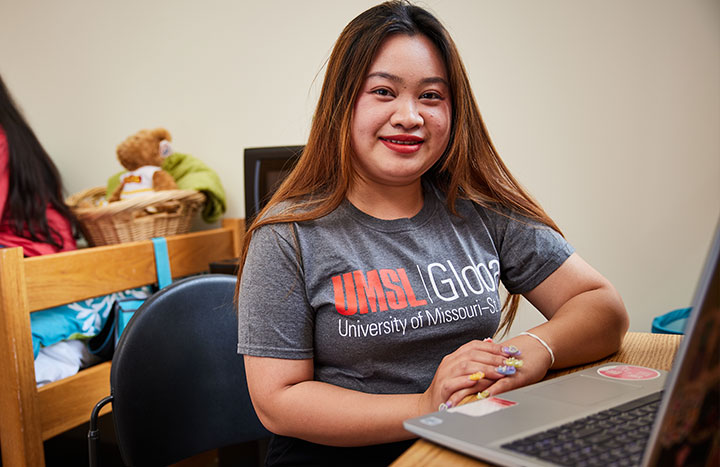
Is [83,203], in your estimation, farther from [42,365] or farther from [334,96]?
[334,96]

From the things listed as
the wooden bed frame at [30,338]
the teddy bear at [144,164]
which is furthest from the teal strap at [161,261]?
the teddy bear at [144,164]

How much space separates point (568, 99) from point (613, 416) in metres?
1.42

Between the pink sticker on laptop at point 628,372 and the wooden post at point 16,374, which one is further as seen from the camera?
the wooden post at point 16,374

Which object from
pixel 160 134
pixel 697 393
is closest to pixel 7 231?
pixel 160 134

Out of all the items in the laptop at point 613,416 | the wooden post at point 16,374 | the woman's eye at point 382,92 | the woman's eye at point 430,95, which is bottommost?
the wooden post at point 16,374

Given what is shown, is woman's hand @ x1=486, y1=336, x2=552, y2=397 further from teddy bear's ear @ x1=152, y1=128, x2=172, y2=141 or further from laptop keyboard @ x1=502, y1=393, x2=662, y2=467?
teddy bear's ear @ x1=152, y1=128, x2=172, y2=141

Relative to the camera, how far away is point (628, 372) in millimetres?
725

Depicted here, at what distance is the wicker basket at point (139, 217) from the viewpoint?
6.21 ft

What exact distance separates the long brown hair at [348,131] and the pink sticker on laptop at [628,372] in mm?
359

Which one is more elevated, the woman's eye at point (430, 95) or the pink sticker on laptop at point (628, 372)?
the woman's eye at point (430, 95)

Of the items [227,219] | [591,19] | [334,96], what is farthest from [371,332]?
[227,219]

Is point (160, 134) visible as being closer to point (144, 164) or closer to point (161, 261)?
point (144, 164)

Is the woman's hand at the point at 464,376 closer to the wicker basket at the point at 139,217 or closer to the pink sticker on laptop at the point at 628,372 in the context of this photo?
the pink sticker on laptop at the point at 628,372

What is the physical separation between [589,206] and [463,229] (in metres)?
0.94
